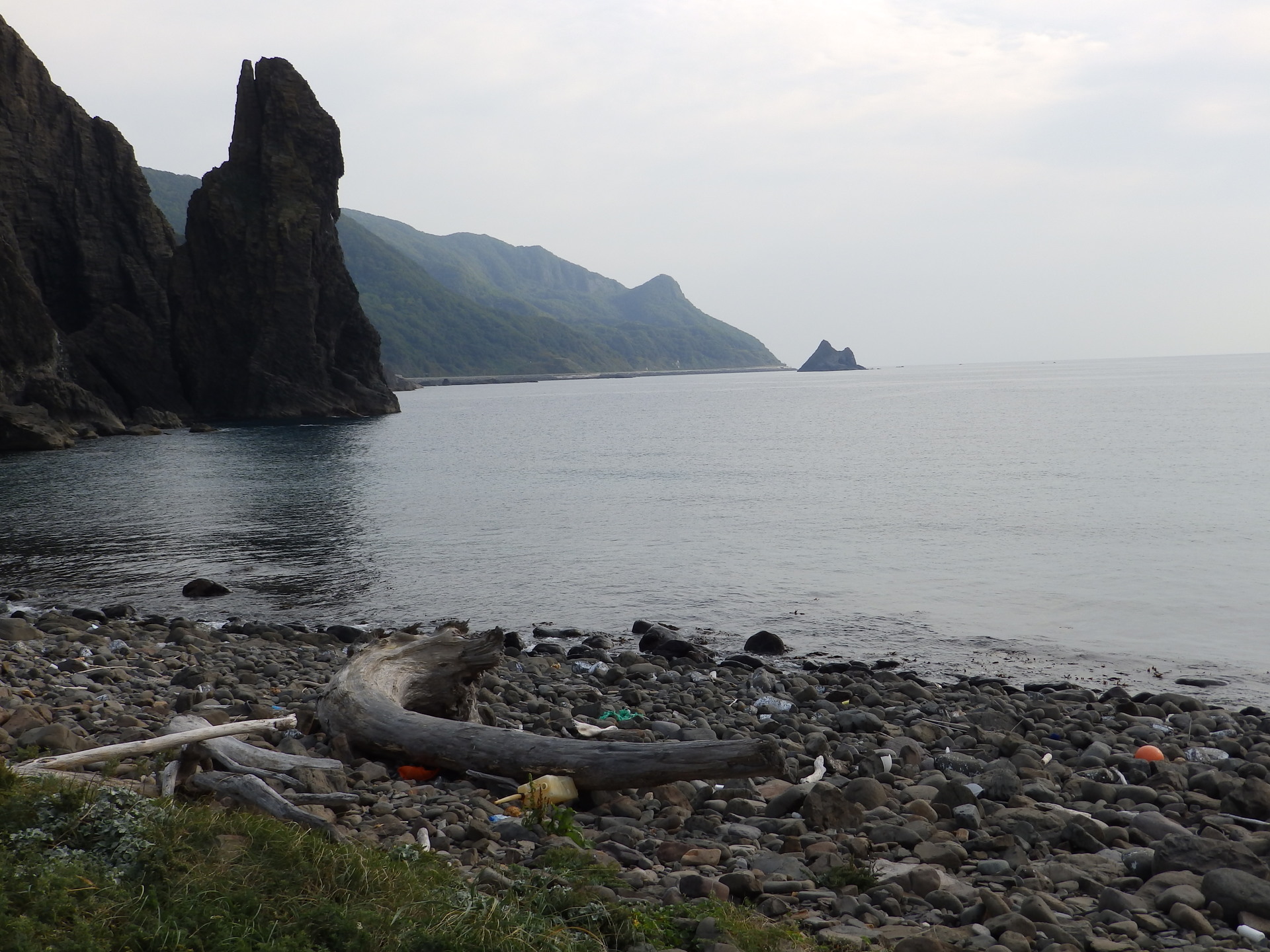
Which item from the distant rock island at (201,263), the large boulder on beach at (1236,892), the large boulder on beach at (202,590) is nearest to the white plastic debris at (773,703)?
the large boulder on beach at (1236,892)

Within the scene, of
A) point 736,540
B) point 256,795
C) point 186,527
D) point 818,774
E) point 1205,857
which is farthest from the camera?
point 186,527

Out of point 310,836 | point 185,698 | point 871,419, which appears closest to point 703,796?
point 310,836

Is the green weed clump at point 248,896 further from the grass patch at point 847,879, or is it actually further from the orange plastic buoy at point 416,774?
the orange plastic buoy at point 416,774

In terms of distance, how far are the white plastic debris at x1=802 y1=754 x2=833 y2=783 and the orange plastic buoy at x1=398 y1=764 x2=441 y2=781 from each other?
325 centimetres

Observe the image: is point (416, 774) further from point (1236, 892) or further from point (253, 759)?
point (1236, 892)

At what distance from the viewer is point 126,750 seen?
23.5 feet

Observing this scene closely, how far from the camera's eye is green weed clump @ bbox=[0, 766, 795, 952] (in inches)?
166

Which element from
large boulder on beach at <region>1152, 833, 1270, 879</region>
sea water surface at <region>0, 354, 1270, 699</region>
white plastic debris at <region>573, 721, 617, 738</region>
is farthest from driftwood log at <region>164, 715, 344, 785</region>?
sea water surface at <region>0, 354, 1270, 699</region>

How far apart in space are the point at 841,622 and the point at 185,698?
40.1ft

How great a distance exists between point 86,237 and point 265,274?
17.2 meters

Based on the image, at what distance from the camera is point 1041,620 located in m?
18.5

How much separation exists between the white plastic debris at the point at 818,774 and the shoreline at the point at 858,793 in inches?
2.2

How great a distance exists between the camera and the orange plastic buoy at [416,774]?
8.23m

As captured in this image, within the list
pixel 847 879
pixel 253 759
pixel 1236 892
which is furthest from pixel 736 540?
pixel 1236 892
